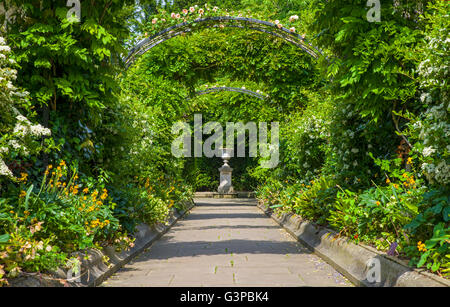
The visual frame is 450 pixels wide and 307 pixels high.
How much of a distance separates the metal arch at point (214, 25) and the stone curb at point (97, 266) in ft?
14.0

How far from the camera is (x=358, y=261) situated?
223 inches

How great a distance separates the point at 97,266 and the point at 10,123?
5.89ft

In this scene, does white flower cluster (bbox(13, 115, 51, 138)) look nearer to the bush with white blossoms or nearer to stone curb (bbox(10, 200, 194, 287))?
the bush with white blossoms

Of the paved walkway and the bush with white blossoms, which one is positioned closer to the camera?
the bush with white blossoms

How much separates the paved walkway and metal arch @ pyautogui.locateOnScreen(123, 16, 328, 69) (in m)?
4.09

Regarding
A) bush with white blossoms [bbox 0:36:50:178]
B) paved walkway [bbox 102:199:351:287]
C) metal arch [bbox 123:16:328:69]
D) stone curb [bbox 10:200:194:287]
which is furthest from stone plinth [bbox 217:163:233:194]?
bush with white blossoms [bbox 0:36:50:178]

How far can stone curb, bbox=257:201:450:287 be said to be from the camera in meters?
4.31

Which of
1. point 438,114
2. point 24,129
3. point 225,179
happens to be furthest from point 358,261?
point 225,179

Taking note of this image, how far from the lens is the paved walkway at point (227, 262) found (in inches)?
221

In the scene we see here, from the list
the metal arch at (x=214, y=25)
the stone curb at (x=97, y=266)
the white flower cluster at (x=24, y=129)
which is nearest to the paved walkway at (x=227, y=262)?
the stone curb at (x=97, y=266)

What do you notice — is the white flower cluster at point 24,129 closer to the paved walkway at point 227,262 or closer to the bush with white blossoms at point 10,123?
the bush with white blossoms at point 10,123
